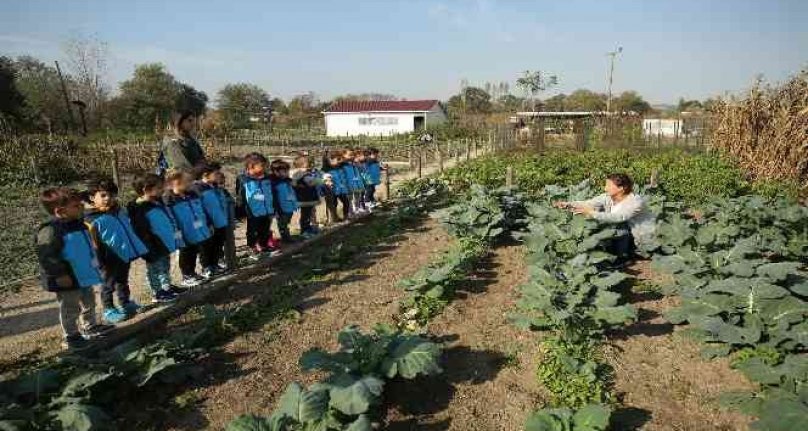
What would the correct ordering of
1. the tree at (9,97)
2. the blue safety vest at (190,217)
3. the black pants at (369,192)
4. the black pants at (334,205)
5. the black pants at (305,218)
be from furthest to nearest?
the tree at (9,97) → the black pants at (369,192) → the black pants at (334,205) → the black pants at (305,218) → the blue safety vest at (190,217)

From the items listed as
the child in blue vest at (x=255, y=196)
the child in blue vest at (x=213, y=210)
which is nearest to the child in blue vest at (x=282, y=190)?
the child in blue vest at (x=255, y=196)

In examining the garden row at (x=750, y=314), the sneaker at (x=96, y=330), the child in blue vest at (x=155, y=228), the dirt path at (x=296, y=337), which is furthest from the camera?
the child in blue vest at (x=155, y=228)

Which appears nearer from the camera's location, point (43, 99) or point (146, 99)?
point (43, 99)

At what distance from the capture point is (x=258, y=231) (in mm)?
7062

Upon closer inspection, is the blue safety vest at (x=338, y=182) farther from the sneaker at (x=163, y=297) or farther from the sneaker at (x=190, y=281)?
the sneaker at (x=163, y=297)

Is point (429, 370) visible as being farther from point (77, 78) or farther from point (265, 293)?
point (77, 78)

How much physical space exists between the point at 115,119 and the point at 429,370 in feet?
140

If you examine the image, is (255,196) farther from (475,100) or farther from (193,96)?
(475,100)

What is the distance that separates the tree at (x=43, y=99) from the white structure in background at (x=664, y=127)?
3521 centimetres

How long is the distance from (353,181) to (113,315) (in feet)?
17.7

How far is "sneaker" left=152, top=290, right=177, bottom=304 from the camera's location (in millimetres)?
5317

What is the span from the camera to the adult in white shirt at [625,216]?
6.22 meters

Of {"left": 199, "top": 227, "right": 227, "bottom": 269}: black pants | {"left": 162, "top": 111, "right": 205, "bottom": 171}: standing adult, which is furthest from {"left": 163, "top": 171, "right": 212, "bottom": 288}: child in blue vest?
{"left": 162, "top": 111, "right": 205, "bottom": 171}: standing adult

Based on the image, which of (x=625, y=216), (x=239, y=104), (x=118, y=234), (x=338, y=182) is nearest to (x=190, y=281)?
(x=118, y=234)
